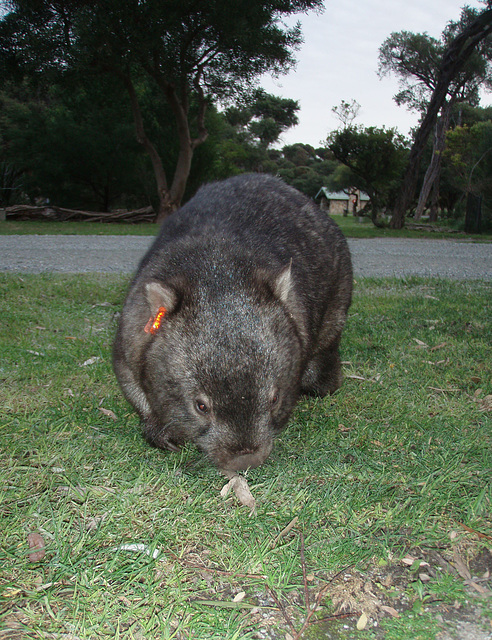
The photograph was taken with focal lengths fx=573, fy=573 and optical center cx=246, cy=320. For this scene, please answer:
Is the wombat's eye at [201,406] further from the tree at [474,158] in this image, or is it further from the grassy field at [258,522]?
the tree at [474,158]

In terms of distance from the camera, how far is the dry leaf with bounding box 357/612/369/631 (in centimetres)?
144

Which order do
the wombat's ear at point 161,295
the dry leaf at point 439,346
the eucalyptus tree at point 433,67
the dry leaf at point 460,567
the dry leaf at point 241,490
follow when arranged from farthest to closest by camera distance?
1. the eucalyptus tree at point 433,67
2. the dry leaf at point 439,346
3. the wombat's ear at point 161,295
4. the dry leaf at point 241,490
5. the dry leaf at point 460,567

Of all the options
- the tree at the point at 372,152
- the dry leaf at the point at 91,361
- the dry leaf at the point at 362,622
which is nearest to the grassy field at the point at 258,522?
the dry leaf at the point at 362,622

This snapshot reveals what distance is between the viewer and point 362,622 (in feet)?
4.76

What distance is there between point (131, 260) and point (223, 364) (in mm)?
7000

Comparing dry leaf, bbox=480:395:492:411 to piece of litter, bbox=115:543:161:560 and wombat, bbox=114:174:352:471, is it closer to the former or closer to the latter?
wombat, bbox=114:174:352:471

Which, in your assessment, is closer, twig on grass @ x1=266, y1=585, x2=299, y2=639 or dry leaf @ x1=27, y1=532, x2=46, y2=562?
twig on grass @ x1=266, y1=585, x2=299, y2=639

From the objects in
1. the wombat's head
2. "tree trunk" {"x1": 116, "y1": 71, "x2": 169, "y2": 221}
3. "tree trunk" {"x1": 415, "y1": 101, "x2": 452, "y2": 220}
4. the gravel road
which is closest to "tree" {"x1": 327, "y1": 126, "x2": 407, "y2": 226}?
"tree trunk" {"x1": 116, "y1": 71, "x2": 169, "y2": 221}

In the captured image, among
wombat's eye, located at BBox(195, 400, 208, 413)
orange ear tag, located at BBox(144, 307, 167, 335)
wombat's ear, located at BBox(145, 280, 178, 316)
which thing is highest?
wombat's ear, located at BBox(145, 280, 178, 316)

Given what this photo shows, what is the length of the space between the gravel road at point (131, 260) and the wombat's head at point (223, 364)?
17.4 ft

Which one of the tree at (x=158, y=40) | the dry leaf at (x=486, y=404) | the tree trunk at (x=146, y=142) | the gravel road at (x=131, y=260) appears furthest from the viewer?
the tree trunk at (x=146, y=142)

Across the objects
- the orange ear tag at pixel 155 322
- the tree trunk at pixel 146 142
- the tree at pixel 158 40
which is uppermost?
the tree at pixel 158 40

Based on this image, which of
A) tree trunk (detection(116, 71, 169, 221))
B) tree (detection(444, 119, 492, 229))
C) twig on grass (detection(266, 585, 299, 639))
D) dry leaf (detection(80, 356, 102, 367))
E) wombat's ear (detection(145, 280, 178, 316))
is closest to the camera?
twig on grass (detection(266, 585, 299, 639))

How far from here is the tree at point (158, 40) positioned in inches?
623
